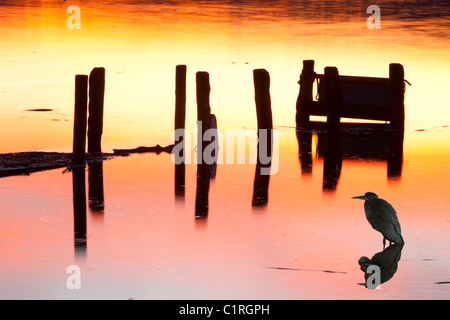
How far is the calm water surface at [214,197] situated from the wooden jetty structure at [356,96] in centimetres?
60

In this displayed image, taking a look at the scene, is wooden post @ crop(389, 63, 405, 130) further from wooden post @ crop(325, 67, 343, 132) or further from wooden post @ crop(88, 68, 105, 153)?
wooden post @ crop(88, 68, 105, 153)

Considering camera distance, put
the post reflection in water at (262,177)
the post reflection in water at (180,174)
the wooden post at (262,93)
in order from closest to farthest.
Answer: the post reflection in water at (262,177)
the post reflection in water at (180,174)
the wooden post at (262,93)

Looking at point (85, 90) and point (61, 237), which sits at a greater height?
point (85, 90)

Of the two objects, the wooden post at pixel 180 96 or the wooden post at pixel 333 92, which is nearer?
the wooden post at pixel 180 96

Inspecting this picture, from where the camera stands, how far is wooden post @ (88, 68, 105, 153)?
1961 cm

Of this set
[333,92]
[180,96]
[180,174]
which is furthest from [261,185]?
[333,92]

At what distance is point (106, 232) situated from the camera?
46.3 ft

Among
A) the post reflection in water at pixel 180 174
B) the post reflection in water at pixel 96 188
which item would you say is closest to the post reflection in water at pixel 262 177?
the post reflection in water at pixel 180 174

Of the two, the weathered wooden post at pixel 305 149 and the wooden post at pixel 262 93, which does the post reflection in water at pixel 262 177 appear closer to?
the wooden post at pixel 262 93

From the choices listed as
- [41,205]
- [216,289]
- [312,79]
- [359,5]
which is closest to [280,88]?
[312,79]

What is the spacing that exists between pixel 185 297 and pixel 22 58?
87.8 feet

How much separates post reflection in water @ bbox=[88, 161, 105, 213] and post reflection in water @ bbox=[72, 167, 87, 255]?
0.37ft

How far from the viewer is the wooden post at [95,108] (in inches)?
772

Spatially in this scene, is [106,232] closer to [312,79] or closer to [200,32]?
[312,79]
